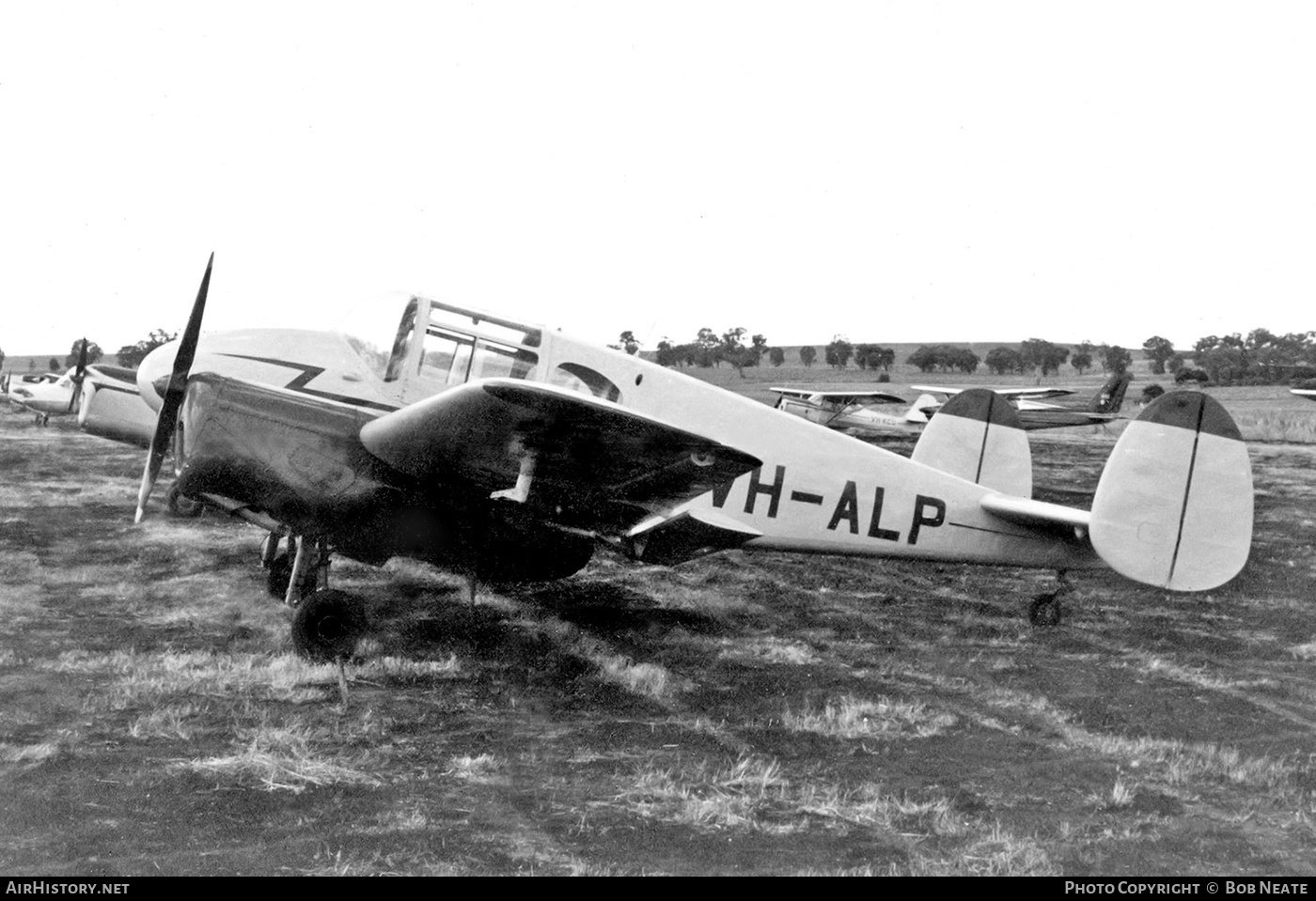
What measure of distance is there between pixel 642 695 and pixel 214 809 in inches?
102

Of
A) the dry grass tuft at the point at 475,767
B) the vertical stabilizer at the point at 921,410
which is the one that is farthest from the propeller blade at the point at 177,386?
the vertical stabilizer at the point at 921,410

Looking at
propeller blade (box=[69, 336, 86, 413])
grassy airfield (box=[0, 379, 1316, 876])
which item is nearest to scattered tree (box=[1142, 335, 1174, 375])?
grassy airfield (box=[0, 379, 1316, 876])

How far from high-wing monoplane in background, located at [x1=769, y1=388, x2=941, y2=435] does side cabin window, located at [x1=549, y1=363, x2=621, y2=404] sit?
67.2 feet

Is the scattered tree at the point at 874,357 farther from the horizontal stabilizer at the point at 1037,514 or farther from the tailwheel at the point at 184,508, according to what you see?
the horizontal stabilizer at the point at 1037,514

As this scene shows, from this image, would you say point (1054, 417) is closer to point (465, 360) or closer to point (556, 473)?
point (465, 360)

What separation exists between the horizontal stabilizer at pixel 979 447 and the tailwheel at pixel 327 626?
498 cm

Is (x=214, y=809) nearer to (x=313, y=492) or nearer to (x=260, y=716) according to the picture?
(x=260, y=716)

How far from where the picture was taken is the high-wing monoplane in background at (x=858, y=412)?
27516mm

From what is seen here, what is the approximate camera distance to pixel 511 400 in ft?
15.1

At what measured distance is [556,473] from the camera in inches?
219

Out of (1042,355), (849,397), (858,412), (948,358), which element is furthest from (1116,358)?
(948,358)

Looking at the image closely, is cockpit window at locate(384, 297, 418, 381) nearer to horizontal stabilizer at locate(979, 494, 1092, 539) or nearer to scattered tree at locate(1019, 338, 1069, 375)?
horizontal stabilizer at locate(979, 494, 1092, 539)

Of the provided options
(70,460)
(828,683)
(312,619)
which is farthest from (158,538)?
(70,460)

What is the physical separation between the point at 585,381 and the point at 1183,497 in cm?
426
